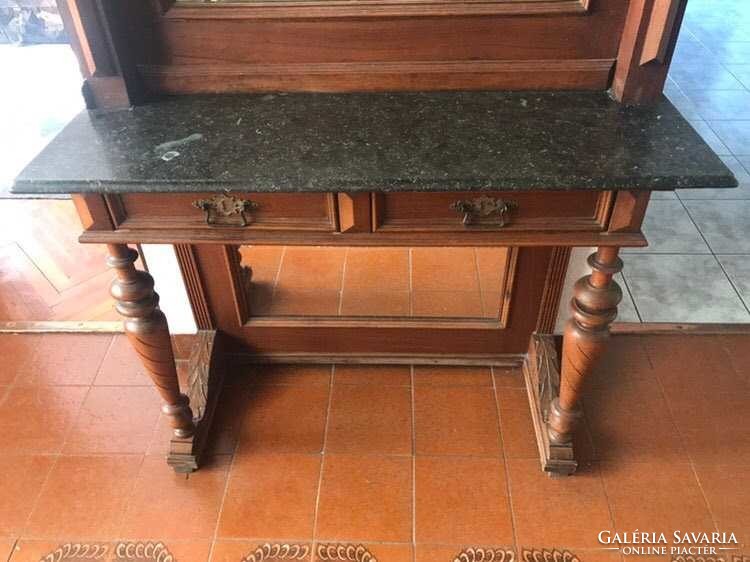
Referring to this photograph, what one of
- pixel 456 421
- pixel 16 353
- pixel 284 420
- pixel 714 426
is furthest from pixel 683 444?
pixel 16 353

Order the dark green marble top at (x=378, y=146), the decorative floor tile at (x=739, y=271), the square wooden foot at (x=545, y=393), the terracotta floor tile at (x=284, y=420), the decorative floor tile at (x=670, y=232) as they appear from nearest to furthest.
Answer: the dark green marble top at (x=378, y=146), the square wooden foot at (x=545, y=393), the terracotta floor tile at (x=284, y=420), the decorative floor tile at (x=739, y=271), the decorative floor tile at (x=670, y=232)

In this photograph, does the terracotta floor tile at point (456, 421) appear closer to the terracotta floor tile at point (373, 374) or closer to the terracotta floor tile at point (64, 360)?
the terracotta floor tile at point (373, 374)

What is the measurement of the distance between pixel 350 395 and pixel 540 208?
857 mm

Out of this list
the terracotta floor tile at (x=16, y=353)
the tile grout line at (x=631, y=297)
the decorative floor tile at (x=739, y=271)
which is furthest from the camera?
the decorative floor tile at (x=739, y=271)

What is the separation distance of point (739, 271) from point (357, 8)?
1762 millimetres

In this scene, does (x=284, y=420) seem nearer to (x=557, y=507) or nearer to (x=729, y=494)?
(x=557, y=507)

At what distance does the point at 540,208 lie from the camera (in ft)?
3.58

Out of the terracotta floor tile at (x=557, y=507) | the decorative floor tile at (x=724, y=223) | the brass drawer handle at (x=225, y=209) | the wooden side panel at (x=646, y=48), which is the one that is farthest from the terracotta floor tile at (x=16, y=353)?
the decorative floor tile at (x=724, y=223)

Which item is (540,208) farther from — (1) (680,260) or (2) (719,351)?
(1) (680,260)

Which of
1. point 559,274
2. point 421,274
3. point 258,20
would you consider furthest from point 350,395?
point 258,20

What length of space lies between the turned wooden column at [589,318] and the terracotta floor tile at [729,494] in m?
0.41

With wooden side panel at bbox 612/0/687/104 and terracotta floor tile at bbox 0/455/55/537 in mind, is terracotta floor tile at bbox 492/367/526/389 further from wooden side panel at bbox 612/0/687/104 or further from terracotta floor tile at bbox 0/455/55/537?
terracotta floor tile at bbox 0/455/55/537

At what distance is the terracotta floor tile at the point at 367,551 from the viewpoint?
1.36m

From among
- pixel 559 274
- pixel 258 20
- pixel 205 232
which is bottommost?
→ pixel 559 274
